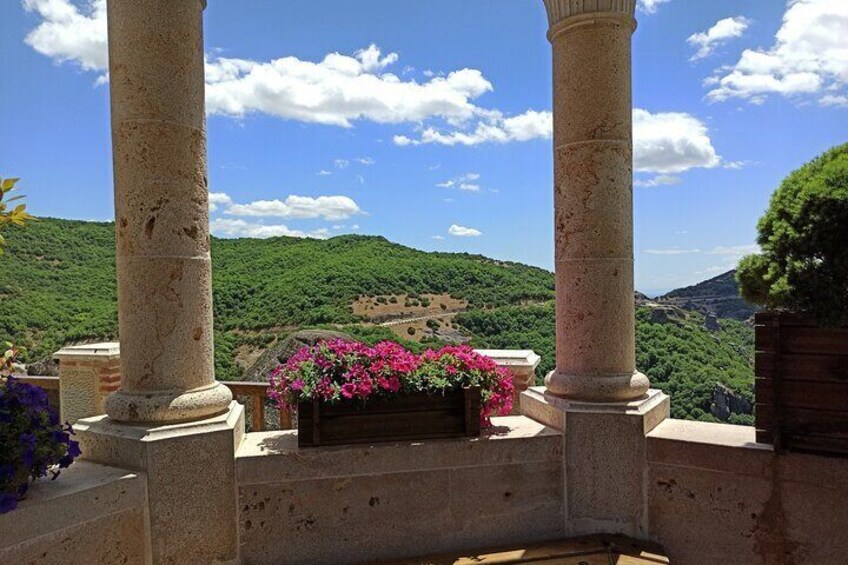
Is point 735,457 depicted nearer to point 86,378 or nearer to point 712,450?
point 712,450

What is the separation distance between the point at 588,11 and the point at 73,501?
4639 millimetres

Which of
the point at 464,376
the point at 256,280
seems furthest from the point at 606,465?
the point at 256,280

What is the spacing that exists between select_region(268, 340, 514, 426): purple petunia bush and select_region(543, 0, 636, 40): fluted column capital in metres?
2.60

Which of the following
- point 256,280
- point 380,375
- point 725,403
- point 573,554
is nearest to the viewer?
point 573,554

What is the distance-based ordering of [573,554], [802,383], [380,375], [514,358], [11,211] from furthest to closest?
[514,358]
[380,375]
[573,554]
[802,383]
[11,211]

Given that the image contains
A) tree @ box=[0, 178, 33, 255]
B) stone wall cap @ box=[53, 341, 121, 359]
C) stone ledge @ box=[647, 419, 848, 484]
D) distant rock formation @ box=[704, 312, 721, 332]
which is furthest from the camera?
distant rock formation @ box=[704, 312, 721, 332]

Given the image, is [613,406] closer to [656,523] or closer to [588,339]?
[588,339]

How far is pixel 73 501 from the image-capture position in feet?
10.1

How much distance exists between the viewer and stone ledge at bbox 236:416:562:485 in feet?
12.3

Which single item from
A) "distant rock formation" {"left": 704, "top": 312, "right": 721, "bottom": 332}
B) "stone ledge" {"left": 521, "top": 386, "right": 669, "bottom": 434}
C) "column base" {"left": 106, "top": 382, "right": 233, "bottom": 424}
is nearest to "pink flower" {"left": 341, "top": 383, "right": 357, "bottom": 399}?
"column base" {"left": 106, "top": 382, "right": 233, "bottom": 424}

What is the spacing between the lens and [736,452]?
12.3ft

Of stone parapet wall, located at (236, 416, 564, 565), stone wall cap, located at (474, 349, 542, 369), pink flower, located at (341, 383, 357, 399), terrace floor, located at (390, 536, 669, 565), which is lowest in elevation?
terrace floor, located at (390, 536, 669, 565)

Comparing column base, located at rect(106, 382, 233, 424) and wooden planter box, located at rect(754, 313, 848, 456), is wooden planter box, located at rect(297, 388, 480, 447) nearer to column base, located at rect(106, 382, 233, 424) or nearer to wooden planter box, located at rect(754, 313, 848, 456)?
column base, located at rect(106, 382, 233, 424)

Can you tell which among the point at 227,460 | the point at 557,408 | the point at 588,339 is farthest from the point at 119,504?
the point at 588,339
